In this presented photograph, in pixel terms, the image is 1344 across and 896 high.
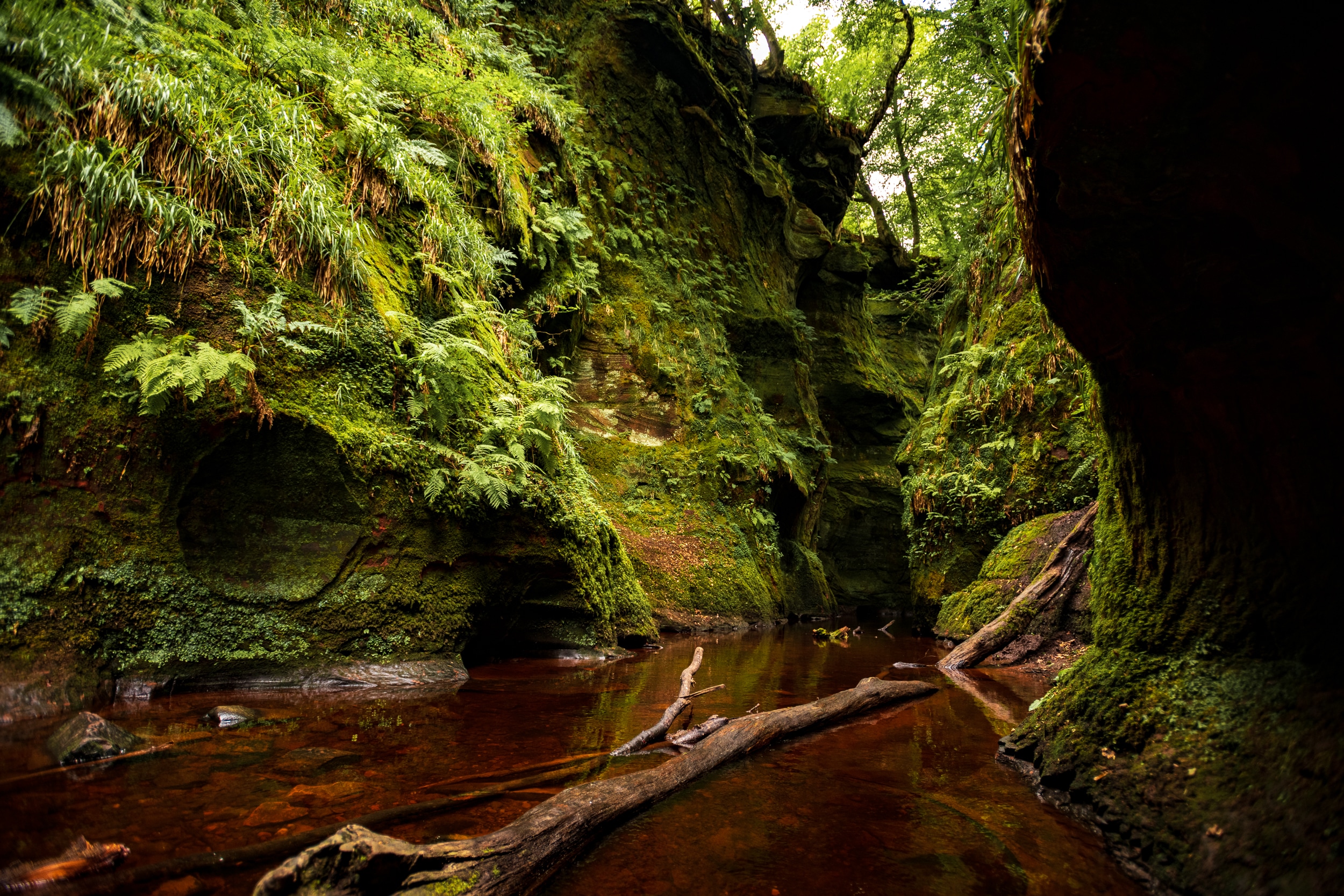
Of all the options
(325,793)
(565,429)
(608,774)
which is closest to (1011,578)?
(565,429)

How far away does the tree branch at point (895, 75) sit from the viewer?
1738 centimetres

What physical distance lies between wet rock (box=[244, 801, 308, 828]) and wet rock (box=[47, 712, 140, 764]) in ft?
3.55

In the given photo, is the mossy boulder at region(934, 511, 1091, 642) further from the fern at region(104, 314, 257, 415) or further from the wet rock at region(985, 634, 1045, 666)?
the fern at region(104, 314, 257, 415)

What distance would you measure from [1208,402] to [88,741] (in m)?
5.38

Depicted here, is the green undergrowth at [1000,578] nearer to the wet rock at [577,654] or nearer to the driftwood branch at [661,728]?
the wet rock at [577,654]

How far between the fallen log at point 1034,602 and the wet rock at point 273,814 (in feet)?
22.9

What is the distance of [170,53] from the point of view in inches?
207

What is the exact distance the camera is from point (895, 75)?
19031 mm

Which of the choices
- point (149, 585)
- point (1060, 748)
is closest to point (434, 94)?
point (149, 585)

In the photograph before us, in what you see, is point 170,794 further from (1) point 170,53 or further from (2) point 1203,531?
(1) point 170,53

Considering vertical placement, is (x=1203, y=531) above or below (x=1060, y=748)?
above

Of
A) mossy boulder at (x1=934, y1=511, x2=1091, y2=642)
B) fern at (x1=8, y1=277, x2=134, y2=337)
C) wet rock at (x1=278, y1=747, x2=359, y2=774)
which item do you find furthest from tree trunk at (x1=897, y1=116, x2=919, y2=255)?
wet rock at (x1=278, y1=747, x2=359, y2=774)

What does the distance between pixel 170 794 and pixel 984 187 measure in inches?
591

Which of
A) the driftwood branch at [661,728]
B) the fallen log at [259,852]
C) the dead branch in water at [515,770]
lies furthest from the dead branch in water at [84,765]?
the driftwood branch at [661,728]
